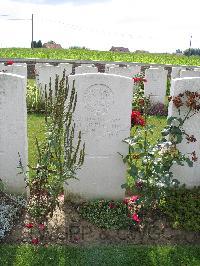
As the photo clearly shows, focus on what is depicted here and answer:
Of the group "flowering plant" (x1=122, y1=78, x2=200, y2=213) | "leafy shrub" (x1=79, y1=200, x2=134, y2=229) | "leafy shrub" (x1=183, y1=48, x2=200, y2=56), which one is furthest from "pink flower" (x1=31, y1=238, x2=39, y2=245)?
"leafy shrub" (x1=183, y1=48, x2=200, y2=56)

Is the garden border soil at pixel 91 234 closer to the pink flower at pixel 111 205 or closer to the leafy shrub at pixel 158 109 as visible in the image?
the pink flower at pixel 111 205

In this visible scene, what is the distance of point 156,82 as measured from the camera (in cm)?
1195

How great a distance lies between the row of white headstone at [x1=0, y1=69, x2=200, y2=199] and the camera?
538cm

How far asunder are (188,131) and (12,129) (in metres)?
2.43

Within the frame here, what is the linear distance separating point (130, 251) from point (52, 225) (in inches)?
42.5

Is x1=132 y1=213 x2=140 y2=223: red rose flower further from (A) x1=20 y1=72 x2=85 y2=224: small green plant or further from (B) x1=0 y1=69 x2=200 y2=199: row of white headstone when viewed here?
(A) x1=20 y1=72 x2=85 y2=224: small green plant

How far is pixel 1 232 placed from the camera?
491 cm

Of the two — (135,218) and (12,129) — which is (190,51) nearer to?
(12,129)

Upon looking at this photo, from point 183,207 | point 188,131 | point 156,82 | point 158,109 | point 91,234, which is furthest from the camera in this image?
point 158,109

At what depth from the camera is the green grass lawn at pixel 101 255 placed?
455 cm

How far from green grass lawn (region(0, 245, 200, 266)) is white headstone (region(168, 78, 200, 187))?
4.16 ft

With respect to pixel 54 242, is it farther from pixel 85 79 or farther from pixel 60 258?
pixel 85 79

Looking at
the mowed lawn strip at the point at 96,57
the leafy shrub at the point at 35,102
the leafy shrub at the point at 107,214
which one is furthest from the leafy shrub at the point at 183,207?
the mowed lawn strip at the point at 96,57

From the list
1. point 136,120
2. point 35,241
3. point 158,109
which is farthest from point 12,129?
point 158,109
